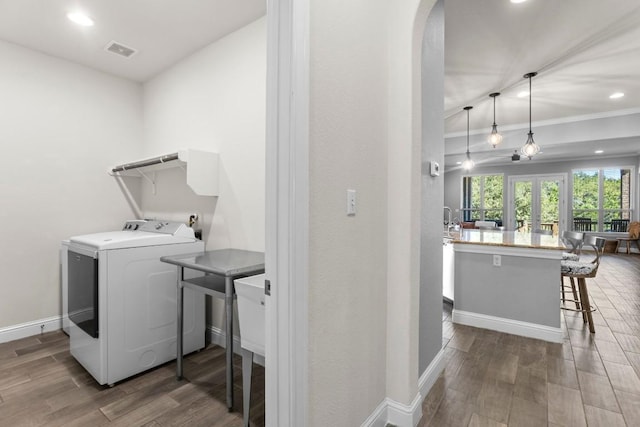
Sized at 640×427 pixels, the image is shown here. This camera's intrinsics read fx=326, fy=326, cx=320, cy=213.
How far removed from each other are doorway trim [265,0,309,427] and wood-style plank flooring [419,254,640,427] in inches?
40.3

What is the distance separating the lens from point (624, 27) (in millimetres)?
3064

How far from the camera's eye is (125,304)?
220 cm

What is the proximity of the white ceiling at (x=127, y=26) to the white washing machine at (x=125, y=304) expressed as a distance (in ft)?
5.17

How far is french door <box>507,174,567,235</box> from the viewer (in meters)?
9.23

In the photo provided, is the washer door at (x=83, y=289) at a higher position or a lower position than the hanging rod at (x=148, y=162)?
lower

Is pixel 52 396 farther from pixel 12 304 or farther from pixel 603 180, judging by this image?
pixel 603 180

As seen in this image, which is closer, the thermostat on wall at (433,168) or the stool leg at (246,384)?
the stool leg at (246,384)

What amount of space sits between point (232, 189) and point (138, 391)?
1520 mm

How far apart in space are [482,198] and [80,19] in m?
10.7

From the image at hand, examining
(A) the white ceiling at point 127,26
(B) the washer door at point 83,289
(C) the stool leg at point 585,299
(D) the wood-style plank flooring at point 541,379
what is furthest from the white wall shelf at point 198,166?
(C) the stool leg at point 585,299

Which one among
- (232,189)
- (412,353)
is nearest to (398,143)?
(412,353)

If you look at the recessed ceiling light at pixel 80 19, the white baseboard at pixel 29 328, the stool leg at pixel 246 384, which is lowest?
the white baseboard at pixel 29 328

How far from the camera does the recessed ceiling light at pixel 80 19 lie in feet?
7.85

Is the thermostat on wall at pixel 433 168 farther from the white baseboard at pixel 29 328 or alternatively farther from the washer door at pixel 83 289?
the white baseboard at pixel 29 328
